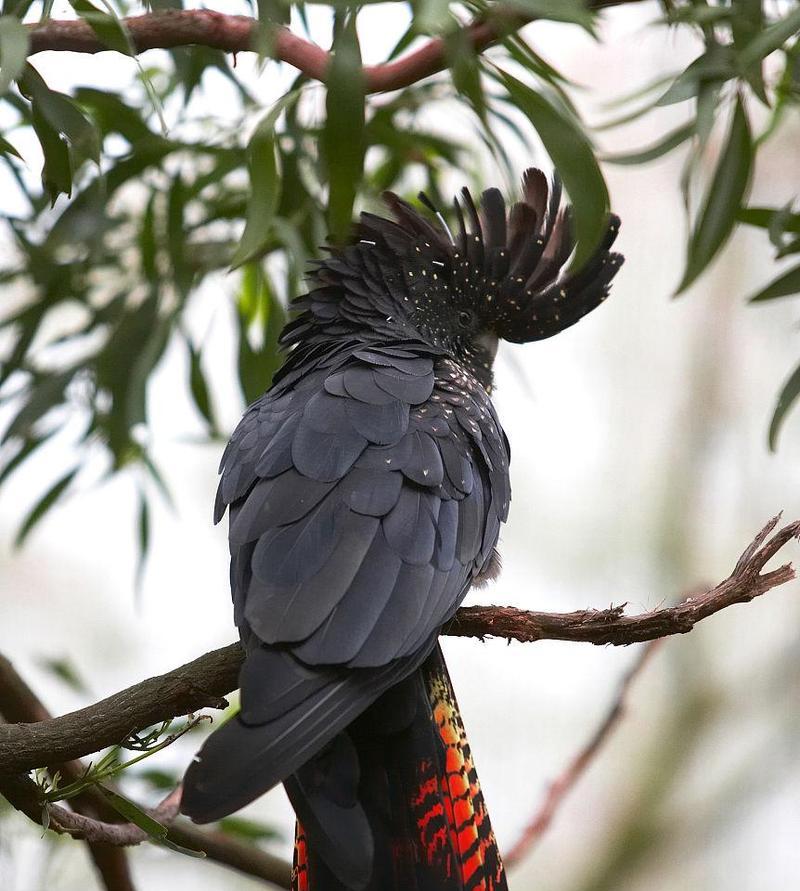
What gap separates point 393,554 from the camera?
1320 millimetres

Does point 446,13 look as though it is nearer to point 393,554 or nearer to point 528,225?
point 393,554

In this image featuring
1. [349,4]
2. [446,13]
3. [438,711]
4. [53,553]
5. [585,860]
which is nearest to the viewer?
[446,13]

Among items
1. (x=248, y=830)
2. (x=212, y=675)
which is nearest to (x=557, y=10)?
(x=212, y=675)

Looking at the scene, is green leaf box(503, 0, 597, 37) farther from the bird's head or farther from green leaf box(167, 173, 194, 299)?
green leaf box(167, 173, 194, 299)

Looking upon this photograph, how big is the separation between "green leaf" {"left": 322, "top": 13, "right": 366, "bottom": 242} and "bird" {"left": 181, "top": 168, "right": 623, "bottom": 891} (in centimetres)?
35

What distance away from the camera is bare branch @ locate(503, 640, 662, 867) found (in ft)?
6.87

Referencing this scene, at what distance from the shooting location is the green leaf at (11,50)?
3.49 ft

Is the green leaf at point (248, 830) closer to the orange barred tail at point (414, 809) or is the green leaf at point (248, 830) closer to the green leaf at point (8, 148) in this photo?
→ the orange barred tail at point (414, 809)

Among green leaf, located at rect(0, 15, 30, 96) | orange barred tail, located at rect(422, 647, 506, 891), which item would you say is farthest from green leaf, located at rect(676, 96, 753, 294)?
green leaf, located at rect(0, 15, 30, 96)

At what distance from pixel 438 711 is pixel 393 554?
0.96 feet

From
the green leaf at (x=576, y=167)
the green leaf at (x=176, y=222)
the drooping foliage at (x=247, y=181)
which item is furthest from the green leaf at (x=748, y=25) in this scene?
the green leaf at (x=176, y=222)

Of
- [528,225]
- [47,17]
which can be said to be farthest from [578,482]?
[47,17]

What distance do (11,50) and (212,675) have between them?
0.70 metres

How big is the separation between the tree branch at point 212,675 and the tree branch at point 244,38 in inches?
27.4
